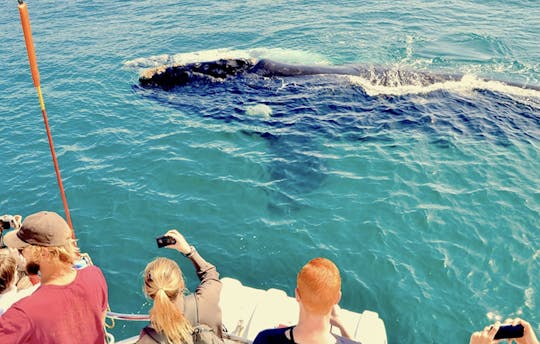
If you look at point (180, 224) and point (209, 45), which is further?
point (209, 45)

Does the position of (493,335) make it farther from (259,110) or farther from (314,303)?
(259,110)

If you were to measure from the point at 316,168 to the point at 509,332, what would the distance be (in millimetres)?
8242

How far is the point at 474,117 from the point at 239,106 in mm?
7441

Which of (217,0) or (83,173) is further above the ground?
(217,0)

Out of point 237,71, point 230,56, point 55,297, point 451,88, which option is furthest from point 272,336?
point 230,56

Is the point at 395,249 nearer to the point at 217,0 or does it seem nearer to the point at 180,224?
the point at 180,224

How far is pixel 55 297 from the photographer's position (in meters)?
4.36

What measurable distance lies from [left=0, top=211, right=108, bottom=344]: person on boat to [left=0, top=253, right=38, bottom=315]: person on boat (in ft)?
1.98

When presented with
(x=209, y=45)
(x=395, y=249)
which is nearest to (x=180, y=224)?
(x=395, y=249)

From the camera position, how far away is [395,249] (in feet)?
31.4

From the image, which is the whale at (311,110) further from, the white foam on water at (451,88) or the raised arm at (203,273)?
the raised arm at (203,273)

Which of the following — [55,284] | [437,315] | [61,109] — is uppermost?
[55,284]

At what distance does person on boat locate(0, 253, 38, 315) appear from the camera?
5309 mm

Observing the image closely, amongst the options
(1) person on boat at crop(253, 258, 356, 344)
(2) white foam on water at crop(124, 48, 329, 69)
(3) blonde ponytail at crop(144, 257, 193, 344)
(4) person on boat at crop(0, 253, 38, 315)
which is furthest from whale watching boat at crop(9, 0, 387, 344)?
(2) white foam on water at crop(124, 48, 329, 69)
